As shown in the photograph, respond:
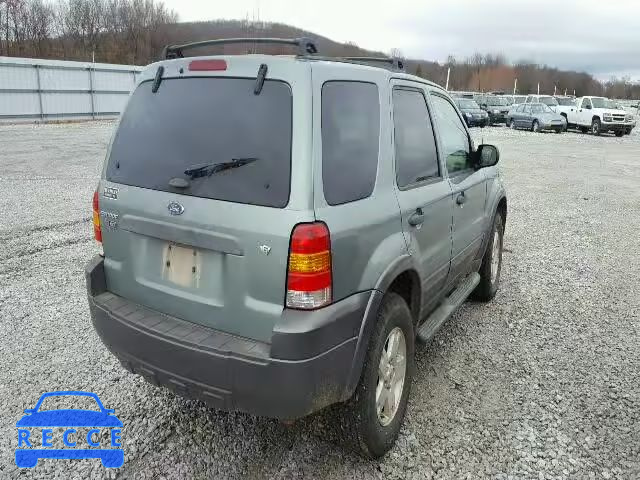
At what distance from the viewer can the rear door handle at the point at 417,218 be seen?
283cm

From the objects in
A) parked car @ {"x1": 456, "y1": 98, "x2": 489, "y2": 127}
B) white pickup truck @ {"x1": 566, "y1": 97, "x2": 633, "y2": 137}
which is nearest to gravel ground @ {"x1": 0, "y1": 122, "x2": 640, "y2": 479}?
parked car @ {"x1": 456, "y1": 98, "x2": 489, "y2": 127}

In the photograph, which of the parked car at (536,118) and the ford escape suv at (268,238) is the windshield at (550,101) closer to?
the parked car at (536,118)

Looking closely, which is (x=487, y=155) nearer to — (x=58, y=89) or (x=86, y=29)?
Answer: (x=58, y=89)

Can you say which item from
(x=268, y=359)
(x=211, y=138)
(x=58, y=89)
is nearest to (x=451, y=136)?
(x=211, y=138)

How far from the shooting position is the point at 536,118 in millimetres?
29719

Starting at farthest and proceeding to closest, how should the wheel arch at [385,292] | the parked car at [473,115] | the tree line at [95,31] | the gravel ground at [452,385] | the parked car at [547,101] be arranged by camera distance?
the tree line at [95,31] < the parked car at [547,101] < the parked car at [473,115] < the gravel ground at [452,385] < the wheel arch at [385,292]

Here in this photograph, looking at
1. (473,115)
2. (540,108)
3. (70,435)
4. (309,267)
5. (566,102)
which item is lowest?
(70,435)

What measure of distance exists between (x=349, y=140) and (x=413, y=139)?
2.50ft

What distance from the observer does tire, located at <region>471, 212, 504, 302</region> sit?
4.79 meters

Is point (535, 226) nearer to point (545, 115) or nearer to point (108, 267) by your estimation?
point (108, 267)

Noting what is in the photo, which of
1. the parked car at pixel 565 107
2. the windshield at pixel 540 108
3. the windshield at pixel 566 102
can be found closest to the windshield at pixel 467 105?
the windshield at pixel 540 108

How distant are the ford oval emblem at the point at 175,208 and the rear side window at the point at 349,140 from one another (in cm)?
69

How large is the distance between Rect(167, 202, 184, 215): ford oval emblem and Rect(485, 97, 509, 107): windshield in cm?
3774

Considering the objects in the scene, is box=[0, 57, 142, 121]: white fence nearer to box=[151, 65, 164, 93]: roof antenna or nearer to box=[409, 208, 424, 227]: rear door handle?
box=[151, 65, 164, 93]: roof antenna
